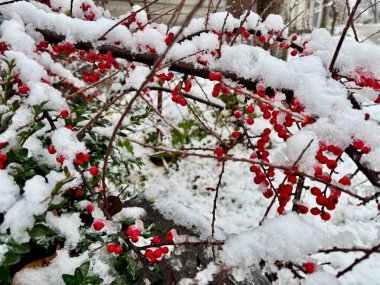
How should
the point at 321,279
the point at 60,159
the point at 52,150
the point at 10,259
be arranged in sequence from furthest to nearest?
the point at 52,150, the point at 60,159, the point at 10,259, the point at 321,279

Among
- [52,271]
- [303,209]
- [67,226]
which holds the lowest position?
[52,271]

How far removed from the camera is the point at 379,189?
33.6 inches

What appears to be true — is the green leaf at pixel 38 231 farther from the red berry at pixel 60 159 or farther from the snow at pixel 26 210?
the red berry at pixel 60 159

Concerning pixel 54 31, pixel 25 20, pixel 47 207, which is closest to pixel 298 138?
pixel 47 207

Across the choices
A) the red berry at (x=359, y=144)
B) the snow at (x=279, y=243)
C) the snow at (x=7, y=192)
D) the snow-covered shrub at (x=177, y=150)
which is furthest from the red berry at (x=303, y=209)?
the snow at (x=7, y=192)

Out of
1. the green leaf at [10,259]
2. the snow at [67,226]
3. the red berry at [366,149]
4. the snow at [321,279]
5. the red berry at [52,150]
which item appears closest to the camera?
the snow at [321,279]

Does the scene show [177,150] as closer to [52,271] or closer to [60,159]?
[60,159]

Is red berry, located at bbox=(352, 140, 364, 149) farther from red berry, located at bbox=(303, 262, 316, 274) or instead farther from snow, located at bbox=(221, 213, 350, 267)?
red berry, located at bbox=(303, 262, 316, 274)

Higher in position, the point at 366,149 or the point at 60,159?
the point at 366,149

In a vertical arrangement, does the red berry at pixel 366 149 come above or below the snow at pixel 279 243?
above

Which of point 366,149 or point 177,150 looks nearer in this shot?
point 177,150

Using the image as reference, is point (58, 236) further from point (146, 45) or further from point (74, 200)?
point (146, 45)

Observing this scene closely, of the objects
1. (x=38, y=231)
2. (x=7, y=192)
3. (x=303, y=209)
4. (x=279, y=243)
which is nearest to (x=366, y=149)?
(x=303, y=209)

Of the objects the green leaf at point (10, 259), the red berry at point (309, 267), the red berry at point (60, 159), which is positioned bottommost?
the green leaf at point (10, 259)
